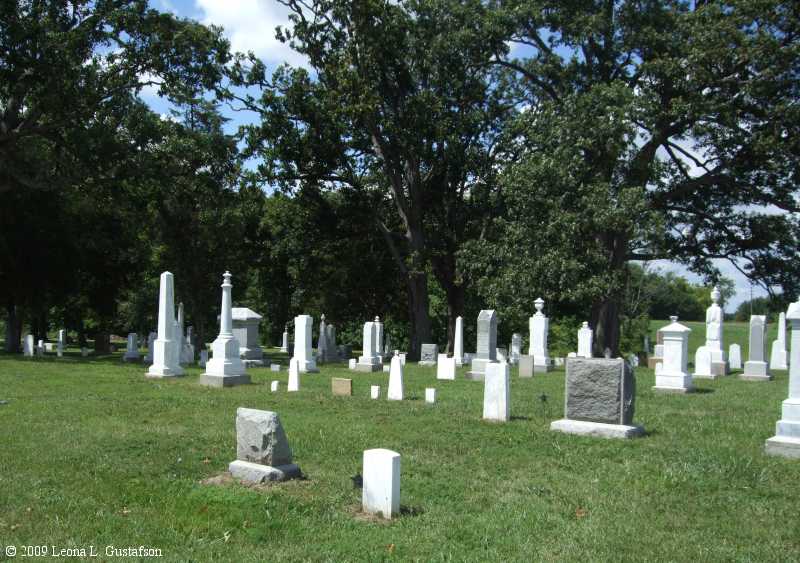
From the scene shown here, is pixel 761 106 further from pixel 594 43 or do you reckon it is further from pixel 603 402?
pixel 603 402

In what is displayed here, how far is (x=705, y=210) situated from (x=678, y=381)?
1292 centimetres

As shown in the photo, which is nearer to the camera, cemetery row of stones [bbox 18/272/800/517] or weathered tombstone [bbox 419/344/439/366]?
cemetery row of stones [bbox 18/272/800/517]

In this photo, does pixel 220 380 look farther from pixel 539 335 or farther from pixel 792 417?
pixel 539 335

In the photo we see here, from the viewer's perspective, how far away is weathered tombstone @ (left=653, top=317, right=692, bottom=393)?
1595 centimetres

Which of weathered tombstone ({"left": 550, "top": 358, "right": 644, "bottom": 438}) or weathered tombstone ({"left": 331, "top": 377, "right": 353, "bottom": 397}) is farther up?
weathered tombstone ({"left": 550, "top": 358, "right": 644, "bottom": 438})

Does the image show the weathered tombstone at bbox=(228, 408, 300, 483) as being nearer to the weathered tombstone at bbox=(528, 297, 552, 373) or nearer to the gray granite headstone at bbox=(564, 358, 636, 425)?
the gray granite headstone at bbox=(564, 358, 636, 425)

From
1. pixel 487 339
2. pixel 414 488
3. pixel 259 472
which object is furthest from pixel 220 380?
pixel 414 488

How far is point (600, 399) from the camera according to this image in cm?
945

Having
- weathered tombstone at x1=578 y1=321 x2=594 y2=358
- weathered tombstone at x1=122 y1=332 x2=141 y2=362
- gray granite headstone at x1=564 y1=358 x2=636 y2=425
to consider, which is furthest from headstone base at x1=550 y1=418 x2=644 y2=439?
weathered tombstone at x1=122 y1=332 x2=141 y2=362

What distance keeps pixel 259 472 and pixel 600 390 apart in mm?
4864

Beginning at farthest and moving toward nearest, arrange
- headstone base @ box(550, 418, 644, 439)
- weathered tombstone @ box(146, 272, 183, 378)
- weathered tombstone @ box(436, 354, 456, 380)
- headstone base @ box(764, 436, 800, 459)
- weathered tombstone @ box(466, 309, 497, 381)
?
1. weathered tombstone @ box(466, 309, 497, 381)
2. weathered tombstone @ box(436, 354, 456, 380)
3. weathered tombstone @ box(146, 272, 183, 378)
4. headstone base @ box(550, 418, 644, 439)
5. headstone base @ box(764, 436, 800, 459)

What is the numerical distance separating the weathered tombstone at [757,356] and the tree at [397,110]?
1186 cm

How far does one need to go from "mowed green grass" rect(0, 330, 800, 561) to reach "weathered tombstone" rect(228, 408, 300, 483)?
0.20 metres

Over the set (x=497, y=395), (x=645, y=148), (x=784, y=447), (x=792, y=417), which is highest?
(x=645, y=148)
